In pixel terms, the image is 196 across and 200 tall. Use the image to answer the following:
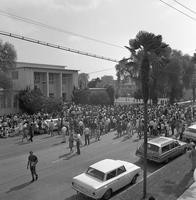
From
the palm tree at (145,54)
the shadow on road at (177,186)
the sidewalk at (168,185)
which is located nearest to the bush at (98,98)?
the palm tree at (145,54)

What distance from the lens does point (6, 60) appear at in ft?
141

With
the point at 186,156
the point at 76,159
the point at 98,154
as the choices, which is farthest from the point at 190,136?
the point at 76,159

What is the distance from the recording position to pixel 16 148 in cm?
2042

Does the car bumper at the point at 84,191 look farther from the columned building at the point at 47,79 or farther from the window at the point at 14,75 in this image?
the window at the point at 14,75

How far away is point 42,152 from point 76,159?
3089 mm

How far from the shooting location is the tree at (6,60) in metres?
42.6

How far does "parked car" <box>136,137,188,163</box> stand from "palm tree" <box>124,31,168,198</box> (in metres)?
4.30

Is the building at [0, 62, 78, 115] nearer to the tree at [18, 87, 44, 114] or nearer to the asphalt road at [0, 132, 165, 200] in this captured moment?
the tree at [18, 87, 44, 114]

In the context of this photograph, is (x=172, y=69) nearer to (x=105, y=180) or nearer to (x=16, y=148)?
(x=16, y=148)

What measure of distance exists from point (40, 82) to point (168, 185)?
41805mm

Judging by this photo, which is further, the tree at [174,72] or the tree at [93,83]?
the tree at [93,83]

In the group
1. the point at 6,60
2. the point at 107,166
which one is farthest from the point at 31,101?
the point at 107,166

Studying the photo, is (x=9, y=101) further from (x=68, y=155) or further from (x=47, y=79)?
(x=68, y=155)

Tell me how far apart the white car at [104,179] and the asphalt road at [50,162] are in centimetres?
76
